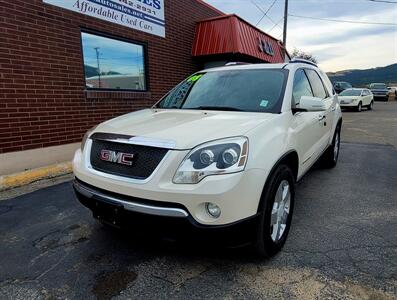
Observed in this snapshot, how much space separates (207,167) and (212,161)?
60 mm

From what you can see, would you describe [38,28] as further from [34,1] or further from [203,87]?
[203,87]

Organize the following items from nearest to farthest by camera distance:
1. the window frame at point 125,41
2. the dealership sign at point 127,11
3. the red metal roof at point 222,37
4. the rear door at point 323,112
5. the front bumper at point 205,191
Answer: the front bumper at point 205,191, the rear door at point 323,112, the dealership sign at point 127,11, the window frame at point 125,41, the red metal roof at point 222,37

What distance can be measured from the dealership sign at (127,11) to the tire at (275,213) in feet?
17.4

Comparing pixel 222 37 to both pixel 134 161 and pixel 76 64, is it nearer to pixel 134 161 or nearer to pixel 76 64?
pixel 76 64

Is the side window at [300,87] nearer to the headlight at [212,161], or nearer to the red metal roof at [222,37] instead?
the headlight at [212,161]

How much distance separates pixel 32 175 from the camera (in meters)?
5.62

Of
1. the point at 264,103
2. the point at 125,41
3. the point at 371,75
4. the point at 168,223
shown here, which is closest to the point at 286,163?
the point at 264,103

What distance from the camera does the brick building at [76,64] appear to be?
5.66 m

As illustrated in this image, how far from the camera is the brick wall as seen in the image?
5.57 metres

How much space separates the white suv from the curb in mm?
2589

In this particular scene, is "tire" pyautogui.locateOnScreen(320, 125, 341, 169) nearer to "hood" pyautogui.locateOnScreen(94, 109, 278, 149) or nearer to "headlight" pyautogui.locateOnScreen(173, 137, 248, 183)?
"hood" pyautogui.locateOnScreen(94, 109, 278, 149)

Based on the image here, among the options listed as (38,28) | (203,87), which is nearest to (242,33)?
(38,28)

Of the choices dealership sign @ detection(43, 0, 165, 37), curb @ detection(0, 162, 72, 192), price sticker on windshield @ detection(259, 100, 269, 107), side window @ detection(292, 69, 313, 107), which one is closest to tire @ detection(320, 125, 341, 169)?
side window @ detection(292, 69, 313, 107)

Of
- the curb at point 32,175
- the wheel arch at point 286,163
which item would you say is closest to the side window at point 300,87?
the wheel arch at point 286,163
